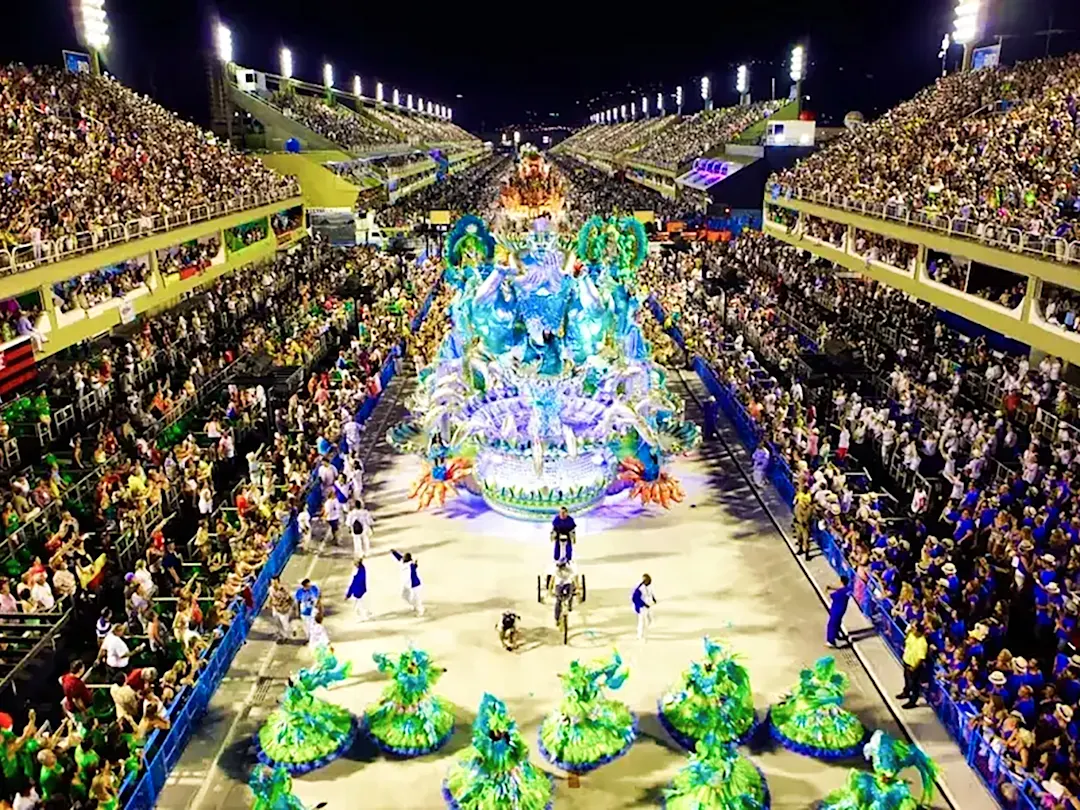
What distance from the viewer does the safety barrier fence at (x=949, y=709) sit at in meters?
9.45

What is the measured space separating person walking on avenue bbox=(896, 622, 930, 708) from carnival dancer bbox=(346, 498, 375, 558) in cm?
869

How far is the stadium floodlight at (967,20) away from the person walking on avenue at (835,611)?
147ft

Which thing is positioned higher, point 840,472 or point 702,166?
point 702,166

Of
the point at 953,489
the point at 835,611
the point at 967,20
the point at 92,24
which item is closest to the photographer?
the point at 835,611

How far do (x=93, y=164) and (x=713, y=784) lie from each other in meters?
30.1

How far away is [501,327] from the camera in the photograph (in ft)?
56.5

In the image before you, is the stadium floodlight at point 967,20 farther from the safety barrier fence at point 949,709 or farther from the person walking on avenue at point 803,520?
the person walking on avenue at point 803,520

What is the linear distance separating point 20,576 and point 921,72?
2387 inches

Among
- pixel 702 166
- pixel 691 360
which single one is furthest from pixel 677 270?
pixel 702 166

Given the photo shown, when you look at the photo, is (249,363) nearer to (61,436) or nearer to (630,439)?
(61,436)

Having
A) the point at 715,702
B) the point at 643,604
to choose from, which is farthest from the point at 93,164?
the point at 715,702

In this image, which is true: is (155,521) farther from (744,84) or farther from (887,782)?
(744,84)

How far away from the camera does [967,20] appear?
48125 mm

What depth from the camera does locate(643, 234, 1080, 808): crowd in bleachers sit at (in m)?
10.8
